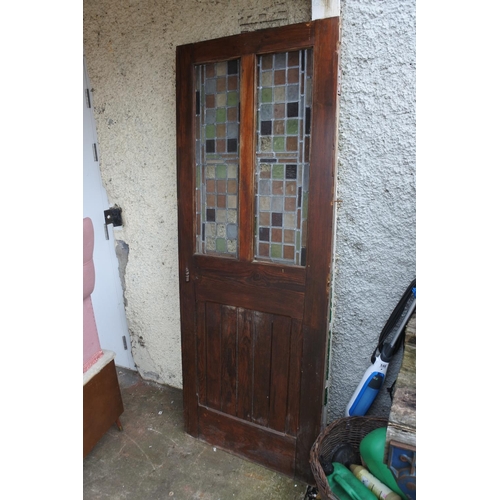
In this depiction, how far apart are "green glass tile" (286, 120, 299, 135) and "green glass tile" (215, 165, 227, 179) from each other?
15.4 inches

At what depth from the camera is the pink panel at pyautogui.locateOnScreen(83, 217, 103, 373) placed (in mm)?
1887

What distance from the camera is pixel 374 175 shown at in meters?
1.77

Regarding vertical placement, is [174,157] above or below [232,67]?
below

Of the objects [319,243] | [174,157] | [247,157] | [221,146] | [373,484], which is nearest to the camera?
[373,484]

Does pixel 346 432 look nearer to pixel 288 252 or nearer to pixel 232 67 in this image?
pixel 288 252

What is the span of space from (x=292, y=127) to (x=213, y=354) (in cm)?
131

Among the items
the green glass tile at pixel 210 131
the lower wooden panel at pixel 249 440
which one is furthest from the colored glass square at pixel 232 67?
the lower wooden panel at pixel 249 440

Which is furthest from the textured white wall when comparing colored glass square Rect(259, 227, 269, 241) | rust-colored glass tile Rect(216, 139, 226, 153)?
rust-colored glass tile Rect(216, 139, 226, 153)

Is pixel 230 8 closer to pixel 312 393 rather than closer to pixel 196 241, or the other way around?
pixel 196 241

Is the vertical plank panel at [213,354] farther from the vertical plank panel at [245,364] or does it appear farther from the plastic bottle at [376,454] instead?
the plastic bottle at [376,454]

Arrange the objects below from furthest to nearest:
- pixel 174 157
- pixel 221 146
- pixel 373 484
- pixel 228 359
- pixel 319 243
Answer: pixel 174 157
pixel 228 359
pixel 221 146
pixel 319 243
pixel 373 484

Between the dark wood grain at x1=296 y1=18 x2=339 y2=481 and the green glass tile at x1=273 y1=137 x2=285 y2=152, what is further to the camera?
the green glass tile at x1=273 y1=137 x2=285 y2=152

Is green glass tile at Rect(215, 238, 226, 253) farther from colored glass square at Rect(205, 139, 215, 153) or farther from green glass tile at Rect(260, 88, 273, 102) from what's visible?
green glass tile at Rect(260, 88, 273, 102)

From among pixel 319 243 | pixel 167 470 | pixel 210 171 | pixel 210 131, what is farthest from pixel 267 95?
pixel 167 470
